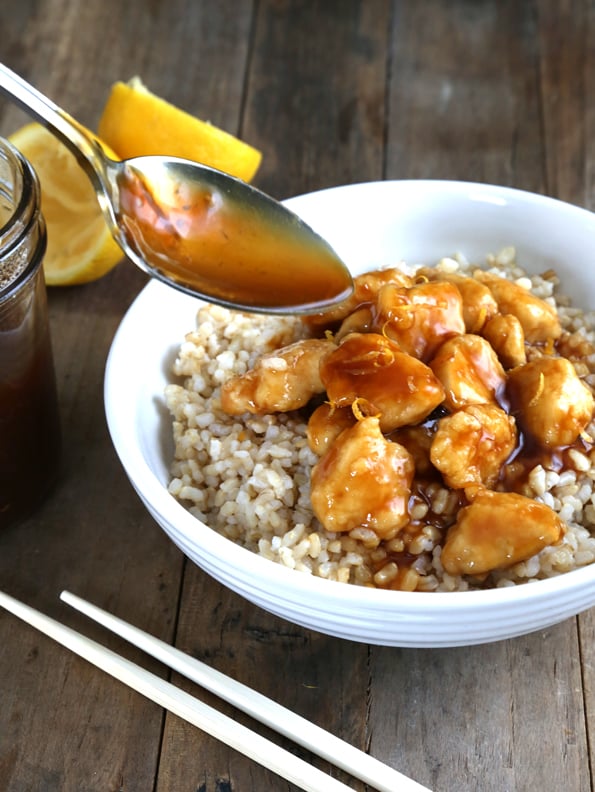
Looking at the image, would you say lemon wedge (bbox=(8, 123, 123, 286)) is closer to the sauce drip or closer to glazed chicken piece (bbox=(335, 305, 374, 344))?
the sauce drip

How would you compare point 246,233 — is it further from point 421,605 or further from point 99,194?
point 421,605

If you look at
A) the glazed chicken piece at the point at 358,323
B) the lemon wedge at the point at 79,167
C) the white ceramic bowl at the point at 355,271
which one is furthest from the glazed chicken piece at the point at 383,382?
the lemon wedge at the point at 79,167

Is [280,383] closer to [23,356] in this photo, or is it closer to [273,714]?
[23,356]

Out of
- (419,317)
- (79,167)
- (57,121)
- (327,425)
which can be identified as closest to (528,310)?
(419,317)

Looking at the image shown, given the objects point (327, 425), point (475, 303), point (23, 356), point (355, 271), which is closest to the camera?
point (327, 425)

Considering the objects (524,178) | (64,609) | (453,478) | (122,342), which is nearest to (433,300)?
(453,478)

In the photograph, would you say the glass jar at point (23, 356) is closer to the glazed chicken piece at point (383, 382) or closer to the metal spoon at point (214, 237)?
the metal spoon at point (214, 237)
